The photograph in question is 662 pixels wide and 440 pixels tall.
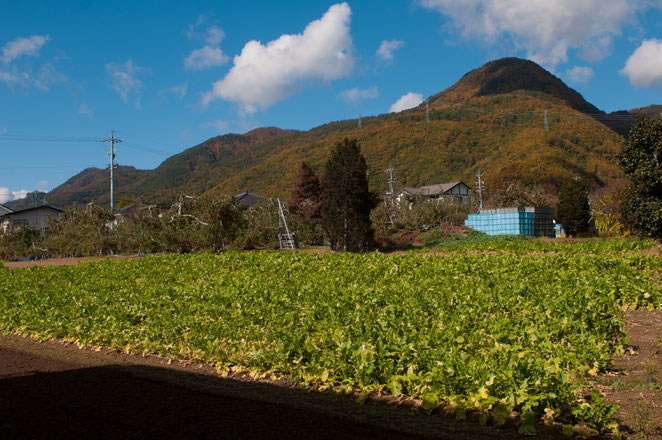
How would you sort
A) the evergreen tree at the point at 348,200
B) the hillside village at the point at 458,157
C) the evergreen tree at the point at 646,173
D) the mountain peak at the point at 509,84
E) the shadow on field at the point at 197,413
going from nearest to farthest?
the shadow on field at the point at 197,413
the evergreen tree at the point at 646,173
the evergreen tree at the point at 348,200
the hillside village at the point at 458,157
the mountain peak at the point at 509,84

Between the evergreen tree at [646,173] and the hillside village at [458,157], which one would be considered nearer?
the evergreen tree at [646,173]

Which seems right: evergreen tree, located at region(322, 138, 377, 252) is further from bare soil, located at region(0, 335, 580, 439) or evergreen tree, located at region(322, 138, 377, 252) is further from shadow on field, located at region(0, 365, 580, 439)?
shadow on field, located at region(0, 365, 580, 439)

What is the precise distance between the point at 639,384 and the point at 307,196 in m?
18.6

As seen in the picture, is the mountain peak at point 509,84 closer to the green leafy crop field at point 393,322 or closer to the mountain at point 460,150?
the mountain at point 460,150

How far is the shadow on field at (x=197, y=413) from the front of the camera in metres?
4.05

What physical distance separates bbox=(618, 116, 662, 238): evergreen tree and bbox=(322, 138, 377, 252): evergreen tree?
8.94 m

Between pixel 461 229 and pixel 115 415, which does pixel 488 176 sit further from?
pixel 115 415

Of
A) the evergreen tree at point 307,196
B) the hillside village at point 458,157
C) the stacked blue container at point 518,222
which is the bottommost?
the stacked blue container at point 518,222

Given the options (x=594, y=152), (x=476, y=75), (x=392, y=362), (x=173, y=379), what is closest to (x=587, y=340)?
(x=392, y=362)

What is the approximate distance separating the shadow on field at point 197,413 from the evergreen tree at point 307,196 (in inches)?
637

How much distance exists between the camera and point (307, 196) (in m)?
22.8

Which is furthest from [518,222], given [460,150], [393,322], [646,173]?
[460,150]

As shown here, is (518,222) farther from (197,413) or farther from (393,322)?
(197,413)

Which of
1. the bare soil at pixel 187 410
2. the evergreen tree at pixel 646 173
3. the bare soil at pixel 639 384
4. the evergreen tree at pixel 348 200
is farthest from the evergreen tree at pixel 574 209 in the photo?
the bare soil at pixel 187 410
